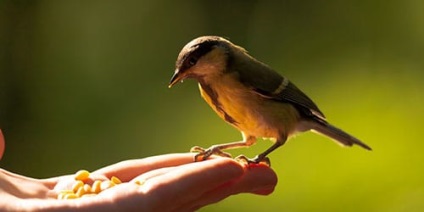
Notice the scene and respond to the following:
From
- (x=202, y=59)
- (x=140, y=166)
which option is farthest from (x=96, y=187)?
(x=202, y=59)

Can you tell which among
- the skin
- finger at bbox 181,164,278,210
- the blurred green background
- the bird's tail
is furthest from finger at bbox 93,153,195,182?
the blurred green background

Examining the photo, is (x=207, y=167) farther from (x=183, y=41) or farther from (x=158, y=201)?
(x=183, y=41)

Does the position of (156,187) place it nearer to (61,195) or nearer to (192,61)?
(61,195)

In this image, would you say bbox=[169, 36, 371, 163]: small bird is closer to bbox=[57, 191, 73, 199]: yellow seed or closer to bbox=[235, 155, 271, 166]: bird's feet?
bbox=[235, 155, 271, 166]: bird's feet

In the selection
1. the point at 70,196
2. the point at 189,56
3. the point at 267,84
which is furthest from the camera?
the point at 267,84

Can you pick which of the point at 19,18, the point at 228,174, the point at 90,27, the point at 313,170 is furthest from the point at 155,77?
the point at 228,174

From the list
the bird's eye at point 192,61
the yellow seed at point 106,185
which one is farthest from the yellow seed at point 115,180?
the bird's eye at point 192,61

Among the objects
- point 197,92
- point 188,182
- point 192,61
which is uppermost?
point 192,61
